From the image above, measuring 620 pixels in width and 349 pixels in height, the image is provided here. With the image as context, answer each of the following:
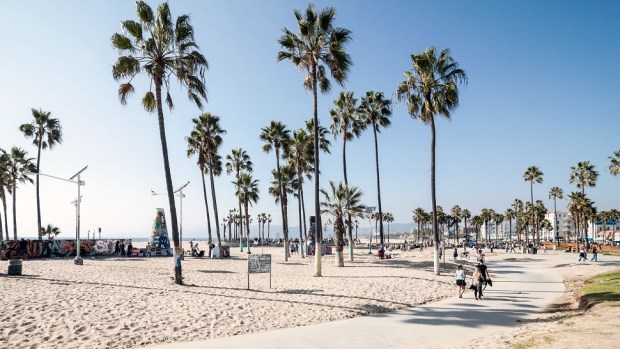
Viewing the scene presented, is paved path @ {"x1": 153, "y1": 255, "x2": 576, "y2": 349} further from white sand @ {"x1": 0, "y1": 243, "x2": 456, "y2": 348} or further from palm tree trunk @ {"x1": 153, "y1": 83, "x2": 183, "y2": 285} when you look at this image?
palm tree trunk @ {"x1": 153, "y1": 83, "x2": 183, "y2": 285}

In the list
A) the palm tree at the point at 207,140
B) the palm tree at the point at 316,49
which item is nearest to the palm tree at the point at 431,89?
the palm tree at the point at 316,49

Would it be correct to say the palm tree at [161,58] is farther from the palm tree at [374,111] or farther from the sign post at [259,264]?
the palm tree at [374,111]

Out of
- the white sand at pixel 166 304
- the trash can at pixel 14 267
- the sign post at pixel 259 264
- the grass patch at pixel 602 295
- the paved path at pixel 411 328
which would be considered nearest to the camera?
the paved path at pixel 411 328

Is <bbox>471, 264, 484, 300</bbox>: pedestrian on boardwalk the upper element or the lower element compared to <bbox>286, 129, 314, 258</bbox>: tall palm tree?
lower

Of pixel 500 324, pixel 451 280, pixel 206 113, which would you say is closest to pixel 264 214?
pixel 206 113

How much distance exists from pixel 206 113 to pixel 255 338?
33.8 metres

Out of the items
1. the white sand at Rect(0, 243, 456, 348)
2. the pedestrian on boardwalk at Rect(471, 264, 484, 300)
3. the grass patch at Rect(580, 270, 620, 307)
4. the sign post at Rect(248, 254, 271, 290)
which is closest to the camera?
the white sand at Rect(0, 243, 456, 348)

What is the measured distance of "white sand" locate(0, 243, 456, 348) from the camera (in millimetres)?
10820

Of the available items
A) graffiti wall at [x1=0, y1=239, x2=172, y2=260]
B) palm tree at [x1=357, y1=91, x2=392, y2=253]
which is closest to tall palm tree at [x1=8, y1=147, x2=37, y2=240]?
graffiti wall at [x1=0, y1=239, x2=172, y2=260]

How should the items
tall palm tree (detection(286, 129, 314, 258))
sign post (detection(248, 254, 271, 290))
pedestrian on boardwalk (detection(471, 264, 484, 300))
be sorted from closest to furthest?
pedestrian on boardwalk (detection(471, 264, 484, 300)) < sign post (detection(248, 254, 271, 290)) < tall palm tree (detection(286, 129, 314, 258))

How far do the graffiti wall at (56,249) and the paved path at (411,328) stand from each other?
31258 millimetres

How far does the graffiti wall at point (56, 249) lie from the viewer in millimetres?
33219

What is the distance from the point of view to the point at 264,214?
148 metres

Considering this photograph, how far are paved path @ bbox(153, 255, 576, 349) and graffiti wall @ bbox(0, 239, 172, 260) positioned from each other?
3126cm
